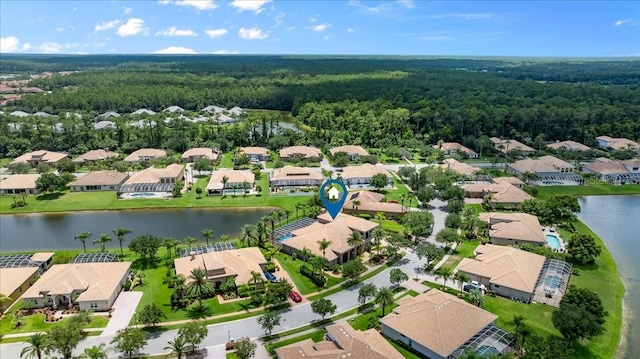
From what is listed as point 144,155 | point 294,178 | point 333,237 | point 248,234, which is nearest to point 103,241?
point 248,234

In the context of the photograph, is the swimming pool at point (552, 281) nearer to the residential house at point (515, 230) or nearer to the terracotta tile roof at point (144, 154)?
the residential house at point (515, 230)

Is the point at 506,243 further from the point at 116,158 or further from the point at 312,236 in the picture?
the point at 116,158

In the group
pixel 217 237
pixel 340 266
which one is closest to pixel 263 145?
pixel 217 237

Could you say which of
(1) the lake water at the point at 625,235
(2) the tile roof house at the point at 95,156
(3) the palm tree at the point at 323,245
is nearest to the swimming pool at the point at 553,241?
(1) the lake water at the point at 625,235

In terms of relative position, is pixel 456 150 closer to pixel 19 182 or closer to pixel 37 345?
pixel 19 182

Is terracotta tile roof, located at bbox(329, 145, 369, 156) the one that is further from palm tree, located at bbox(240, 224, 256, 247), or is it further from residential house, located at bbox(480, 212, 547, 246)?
palm tree, located at bbox(240, 224, 256, 247)
